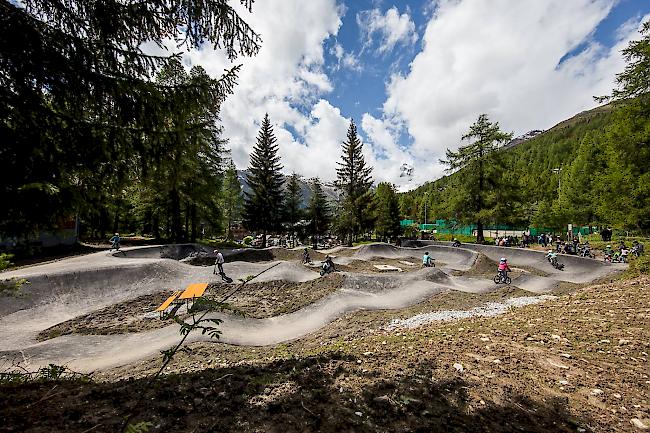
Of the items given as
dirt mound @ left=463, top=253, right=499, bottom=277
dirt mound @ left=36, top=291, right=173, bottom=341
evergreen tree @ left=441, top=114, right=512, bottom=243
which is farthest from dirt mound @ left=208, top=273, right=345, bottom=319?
evergreen tree @ left=441, top=114, right=512, bottom=243

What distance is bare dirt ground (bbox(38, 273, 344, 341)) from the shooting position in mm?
11008

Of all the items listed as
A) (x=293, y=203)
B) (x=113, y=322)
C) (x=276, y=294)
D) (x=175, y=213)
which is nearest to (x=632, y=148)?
(x=276, y=294)

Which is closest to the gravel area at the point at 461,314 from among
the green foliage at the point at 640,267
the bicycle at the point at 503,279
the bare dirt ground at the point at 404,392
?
the bicycle at the point at 503,279

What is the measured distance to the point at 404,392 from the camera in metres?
3.88

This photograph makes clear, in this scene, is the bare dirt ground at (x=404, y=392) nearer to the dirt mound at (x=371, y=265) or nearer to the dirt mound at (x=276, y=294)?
the dirt mound at (x=276, y=294)

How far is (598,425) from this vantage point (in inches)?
132

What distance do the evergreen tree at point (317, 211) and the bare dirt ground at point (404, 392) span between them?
153ft

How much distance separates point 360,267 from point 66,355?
1978cm

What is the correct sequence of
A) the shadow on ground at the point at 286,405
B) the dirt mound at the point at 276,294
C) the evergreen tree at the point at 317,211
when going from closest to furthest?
1. the shadow on ground at the point at 286,405
2. the dirt mound at the point at 276,294
3. the evergreen tree at the point at 317,211

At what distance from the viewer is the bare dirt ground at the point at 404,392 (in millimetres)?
3186

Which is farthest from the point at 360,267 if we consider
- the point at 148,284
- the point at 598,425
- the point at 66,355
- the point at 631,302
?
the point at 598,425

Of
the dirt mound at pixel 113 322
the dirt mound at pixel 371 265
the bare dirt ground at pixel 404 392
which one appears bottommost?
the dirt mound at pixel 371 265

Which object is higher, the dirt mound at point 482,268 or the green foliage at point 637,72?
the green foliage at point 637,72

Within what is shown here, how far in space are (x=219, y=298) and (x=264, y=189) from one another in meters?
28.6
